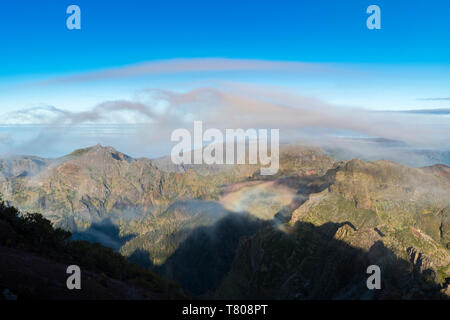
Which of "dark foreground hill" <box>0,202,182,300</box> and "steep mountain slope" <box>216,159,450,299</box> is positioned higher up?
"dark foreground hill" <box>0,202,182,300</box>

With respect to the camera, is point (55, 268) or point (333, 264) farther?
point (333, 264)

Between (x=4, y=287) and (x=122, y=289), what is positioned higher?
(x=4, y=287)

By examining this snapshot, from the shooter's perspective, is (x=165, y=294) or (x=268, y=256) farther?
(x=268, y=256)

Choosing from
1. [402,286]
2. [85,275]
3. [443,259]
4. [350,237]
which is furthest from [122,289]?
[443,259]

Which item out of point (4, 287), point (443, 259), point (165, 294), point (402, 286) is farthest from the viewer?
point (443, 259)

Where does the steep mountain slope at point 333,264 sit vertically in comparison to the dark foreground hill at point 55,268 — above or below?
below

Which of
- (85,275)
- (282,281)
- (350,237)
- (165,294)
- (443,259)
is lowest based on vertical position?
(282,281)

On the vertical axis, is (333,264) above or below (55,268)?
below

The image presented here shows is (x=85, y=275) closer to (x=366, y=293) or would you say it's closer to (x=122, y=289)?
(x=122, y=289)

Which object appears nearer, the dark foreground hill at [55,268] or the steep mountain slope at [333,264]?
the dark foreground hill at [55,268]

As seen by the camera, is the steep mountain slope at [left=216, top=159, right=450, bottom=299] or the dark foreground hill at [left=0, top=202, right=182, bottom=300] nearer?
the dark foreground hill at [left=0, top=202, right=182, bottom=300]
